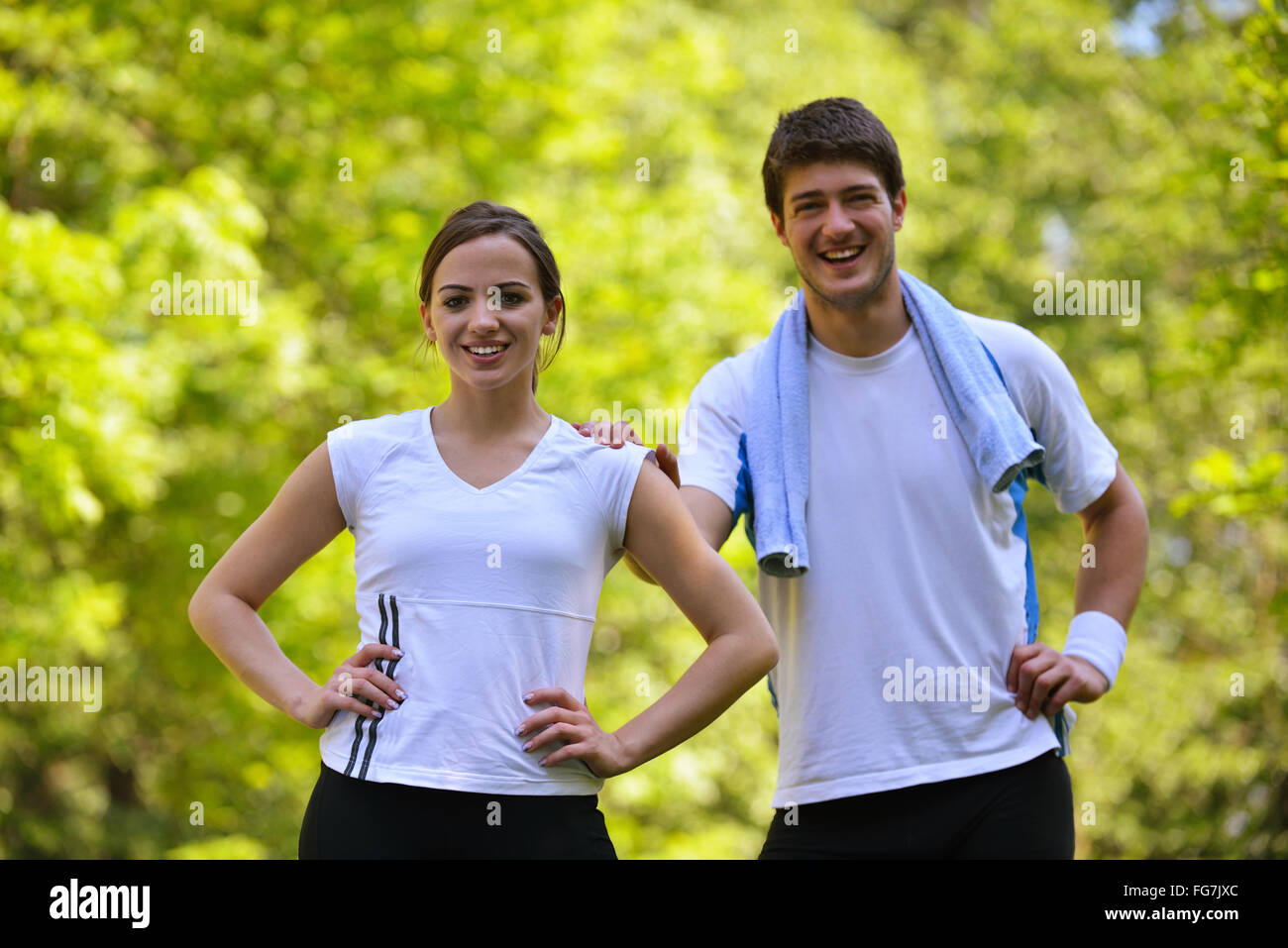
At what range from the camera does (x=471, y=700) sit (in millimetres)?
1952

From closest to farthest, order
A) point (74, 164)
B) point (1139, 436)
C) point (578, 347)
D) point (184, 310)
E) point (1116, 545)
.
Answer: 1. point (1116, 545)
2. point (184, 310)
3. point (74, 164)
4. point (578, 347)
5. point (1139, 436)

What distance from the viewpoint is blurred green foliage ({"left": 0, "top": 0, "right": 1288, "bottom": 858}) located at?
618cm

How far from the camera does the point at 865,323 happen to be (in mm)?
2484

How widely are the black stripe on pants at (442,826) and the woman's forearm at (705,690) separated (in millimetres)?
168

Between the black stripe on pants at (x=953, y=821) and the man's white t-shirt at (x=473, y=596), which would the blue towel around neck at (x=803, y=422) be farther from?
the black stripe on pants at (x=953, y=821)

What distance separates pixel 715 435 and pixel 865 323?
0.35m

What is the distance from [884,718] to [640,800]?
21.9ft

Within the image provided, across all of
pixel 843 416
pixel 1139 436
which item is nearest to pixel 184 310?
pixel 843 416

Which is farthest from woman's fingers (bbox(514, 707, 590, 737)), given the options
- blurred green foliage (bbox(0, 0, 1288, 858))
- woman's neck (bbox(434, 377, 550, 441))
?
blurred green foliage (bbox(0, 0, 1288, 858))

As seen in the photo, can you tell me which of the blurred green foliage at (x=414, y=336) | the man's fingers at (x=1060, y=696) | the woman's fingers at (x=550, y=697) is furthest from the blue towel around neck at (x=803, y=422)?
the blurred green foliage at (x=414, y=336)

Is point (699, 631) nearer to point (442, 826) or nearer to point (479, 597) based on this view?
point (479, 597)

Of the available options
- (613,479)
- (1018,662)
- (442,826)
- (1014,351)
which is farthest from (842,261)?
(442,826)
